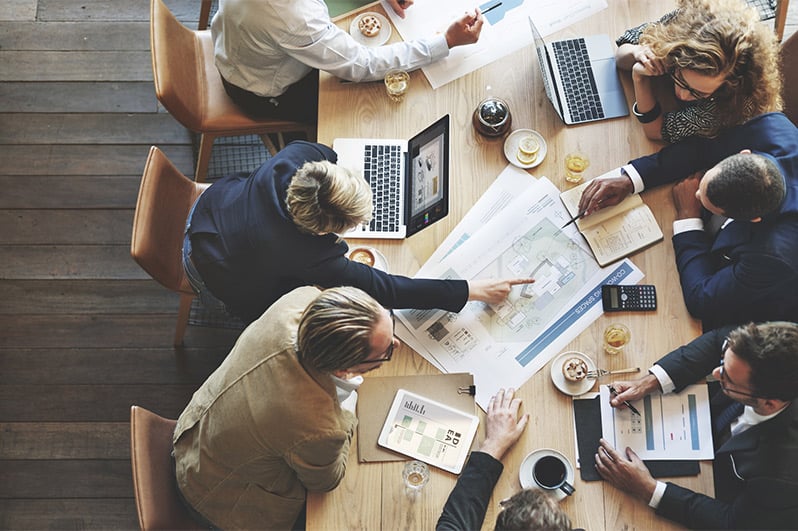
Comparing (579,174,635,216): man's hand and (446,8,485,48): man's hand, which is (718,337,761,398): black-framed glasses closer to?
(579,174,635,216): man's hand

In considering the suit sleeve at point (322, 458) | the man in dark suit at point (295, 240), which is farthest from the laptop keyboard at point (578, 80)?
the suit sleeve at point (322, 458)

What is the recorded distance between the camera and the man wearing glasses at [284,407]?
5.74ft

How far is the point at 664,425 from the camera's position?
6.63 ft

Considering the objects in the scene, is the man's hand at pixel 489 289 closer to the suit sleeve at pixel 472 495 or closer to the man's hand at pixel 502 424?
the man's hand at pixel 502 424


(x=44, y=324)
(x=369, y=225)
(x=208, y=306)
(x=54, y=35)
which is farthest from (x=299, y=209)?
(x=54, y=35)

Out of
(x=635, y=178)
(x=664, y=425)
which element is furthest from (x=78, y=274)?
(x=664, y=425)

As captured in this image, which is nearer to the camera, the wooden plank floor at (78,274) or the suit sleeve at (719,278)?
the suit sleeve at (719,278)

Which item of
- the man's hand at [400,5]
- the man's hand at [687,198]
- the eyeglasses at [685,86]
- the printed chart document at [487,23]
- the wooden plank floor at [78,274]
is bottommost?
the wooden plank floor at [78,274]

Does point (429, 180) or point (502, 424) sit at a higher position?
point (429, 180)

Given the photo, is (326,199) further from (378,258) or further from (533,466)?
(533,466)

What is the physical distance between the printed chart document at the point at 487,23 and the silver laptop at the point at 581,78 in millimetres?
82

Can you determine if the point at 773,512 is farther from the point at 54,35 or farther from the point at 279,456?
the point at 54,35

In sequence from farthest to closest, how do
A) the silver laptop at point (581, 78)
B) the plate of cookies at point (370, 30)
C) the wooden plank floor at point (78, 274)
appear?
the wooden plank floor at point (78, 274), the plate of cookies at point (370, 30), the silver laptop at point (581, 78)

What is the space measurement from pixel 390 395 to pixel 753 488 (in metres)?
0.94
